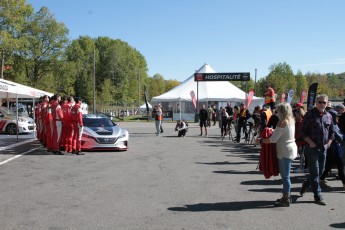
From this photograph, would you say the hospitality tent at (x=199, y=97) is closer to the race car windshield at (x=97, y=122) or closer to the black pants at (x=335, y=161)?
the race car windshield at (x=97, y=122)

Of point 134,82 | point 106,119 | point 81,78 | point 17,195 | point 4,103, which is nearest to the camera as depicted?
point 17,195

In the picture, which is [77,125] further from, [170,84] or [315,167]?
[170,84]

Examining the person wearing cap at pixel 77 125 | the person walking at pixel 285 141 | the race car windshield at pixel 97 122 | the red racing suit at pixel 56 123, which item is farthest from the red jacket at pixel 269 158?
the race car windshield at pixel 97 122

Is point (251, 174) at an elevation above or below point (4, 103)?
below

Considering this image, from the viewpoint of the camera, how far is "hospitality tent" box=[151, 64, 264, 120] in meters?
42.7

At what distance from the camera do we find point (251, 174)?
32.2 ft

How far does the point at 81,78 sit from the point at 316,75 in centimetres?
8534

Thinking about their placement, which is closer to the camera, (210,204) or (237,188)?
(210,204)

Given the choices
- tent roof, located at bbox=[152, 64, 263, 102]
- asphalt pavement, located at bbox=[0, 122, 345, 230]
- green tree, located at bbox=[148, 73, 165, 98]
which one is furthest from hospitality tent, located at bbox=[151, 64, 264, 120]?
green tree, located at bbox=[148, 73, 165, 98]

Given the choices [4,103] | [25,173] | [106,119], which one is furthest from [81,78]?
[25,173]

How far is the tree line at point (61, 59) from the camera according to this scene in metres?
47.9

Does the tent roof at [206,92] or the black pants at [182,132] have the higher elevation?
the tent roof at [206,92]

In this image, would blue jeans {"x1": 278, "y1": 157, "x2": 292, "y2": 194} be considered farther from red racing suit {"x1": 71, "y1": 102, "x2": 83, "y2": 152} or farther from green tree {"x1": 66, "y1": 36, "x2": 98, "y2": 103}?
green tree {"x1": 66, "y1": 36, "x2": 98, "y2": 103}

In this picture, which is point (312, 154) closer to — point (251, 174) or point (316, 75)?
point (251, 174)
